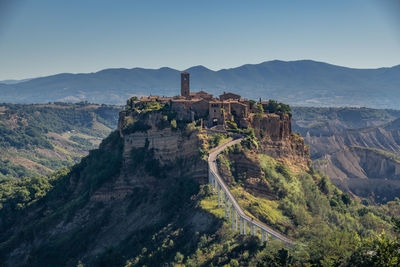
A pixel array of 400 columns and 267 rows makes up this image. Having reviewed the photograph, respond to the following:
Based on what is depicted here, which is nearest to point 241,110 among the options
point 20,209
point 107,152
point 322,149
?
point 107,152

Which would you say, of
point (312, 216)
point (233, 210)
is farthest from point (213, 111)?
point (233, 210)

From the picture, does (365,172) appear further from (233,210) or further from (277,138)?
(233,210)

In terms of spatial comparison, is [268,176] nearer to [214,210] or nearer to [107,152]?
[214,210]

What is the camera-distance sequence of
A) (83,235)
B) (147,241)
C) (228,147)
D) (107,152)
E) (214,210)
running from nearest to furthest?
(214,210), (147,241), (228,147), (83,235), (107,152)

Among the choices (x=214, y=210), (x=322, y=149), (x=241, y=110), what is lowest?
(x=322, y=149)

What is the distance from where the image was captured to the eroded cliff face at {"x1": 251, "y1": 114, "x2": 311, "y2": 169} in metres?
82.8

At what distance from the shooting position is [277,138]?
8512cm

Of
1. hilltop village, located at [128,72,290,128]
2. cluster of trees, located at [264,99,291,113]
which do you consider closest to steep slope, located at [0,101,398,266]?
hilltop village, located at [128,72,290,128]

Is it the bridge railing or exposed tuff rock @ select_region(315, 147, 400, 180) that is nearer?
the bridge railing

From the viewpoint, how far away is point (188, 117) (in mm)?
80438

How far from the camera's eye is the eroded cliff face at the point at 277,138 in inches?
3260

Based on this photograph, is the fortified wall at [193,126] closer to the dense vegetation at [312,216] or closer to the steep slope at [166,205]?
the steep slope at [166,205]

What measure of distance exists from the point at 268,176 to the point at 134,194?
24.7 m

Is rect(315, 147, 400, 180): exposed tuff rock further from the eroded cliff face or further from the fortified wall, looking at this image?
the fortified wall
